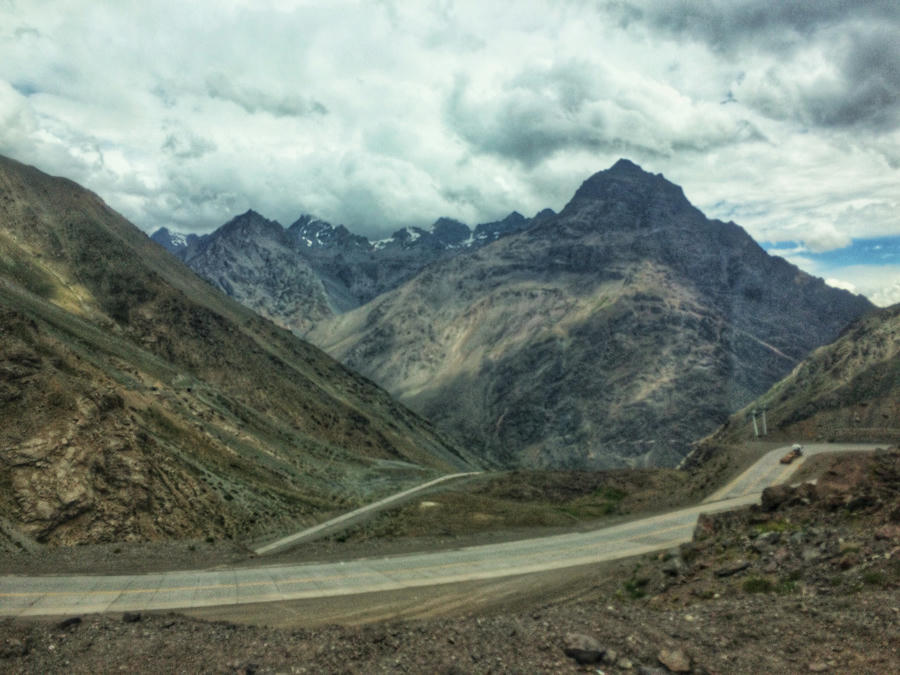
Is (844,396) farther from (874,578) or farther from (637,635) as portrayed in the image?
(637,635)

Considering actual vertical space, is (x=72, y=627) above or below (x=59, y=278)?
below

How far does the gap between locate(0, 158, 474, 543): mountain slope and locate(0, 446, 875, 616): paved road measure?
933 centimetres

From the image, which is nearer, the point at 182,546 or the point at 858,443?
the point at 182,546

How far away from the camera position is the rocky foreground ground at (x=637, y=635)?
1051 centimetres

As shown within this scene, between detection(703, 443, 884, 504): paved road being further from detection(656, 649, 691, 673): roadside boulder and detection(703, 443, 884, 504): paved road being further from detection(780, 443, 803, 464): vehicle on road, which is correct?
detection(656, 649, 691, 673): roadside boulder

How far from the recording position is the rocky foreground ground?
10.5m

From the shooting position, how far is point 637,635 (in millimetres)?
11375

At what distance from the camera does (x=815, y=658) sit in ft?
33.9

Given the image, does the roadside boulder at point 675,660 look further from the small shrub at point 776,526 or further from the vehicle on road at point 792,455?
the vehicle on road at point 792,455

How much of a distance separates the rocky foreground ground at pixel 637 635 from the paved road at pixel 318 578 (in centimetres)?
659

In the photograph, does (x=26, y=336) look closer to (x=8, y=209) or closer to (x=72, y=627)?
(x=72, y=627)

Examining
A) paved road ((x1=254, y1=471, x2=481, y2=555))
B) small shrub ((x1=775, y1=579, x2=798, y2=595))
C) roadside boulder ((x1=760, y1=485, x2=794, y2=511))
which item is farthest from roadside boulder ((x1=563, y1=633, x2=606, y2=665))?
paved road ((x1=254, y1=471, x2=481, y2=555))

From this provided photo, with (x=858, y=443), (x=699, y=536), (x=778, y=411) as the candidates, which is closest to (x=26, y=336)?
(x=699, y=536)

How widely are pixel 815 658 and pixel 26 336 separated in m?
46.8
